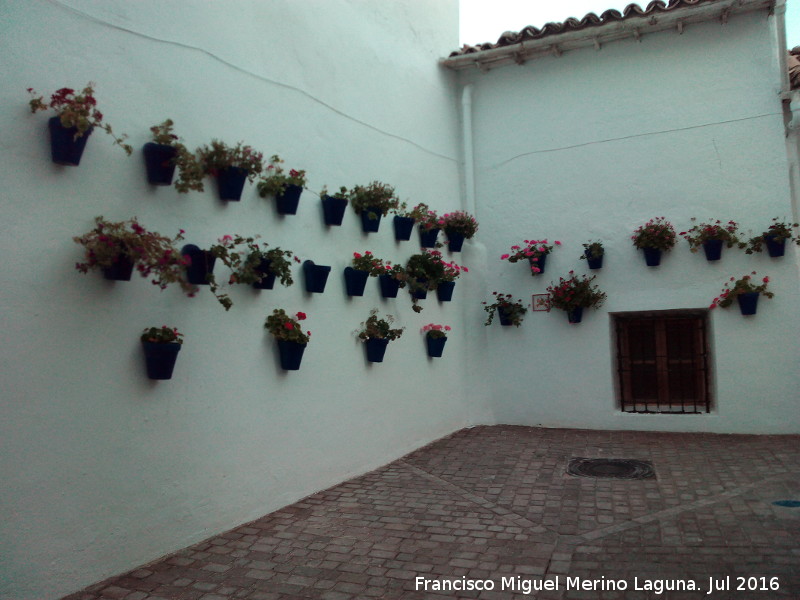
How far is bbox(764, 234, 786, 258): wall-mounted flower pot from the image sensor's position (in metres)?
7.36

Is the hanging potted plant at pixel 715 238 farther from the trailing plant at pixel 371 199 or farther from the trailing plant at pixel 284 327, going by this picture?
the trailing plant at pixel 284 327

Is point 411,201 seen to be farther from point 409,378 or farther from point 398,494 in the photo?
point 398,494

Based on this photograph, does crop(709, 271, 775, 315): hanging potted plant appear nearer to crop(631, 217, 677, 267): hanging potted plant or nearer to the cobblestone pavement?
crop(631, 217, 677, 267): hanging potted plant

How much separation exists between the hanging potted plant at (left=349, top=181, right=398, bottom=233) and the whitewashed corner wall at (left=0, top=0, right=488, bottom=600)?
0.43 ft

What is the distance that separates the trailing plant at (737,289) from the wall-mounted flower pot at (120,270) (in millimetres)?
6453

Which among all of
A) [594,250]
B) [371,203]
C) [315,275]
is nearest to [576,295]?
[594,250]

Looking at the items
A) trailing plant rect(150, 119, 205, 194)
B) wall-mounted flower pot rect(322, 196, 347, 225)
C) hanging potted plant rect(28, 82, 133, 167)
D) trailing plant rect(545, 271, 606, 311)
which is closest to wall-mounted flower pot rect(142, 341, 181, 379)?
trailing plant rect(150, 119, 205, 194)

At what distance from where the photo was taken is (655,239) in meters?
7.80

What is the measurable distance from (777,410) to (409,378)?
13.7 feet

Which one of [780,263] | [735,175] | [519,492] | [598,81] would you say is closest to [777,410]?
[780,263]

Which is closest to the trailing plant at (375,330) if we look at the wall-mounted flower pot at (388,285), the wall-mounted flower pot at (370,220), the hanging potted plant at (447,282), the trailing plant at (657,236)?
the wall-mounted flower pot at (388,285)

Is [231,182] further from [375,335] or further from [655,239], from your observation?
[655,239]

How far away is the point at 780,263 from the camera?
295 inches

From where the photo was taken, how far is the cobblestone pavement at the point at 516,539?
375 cm
